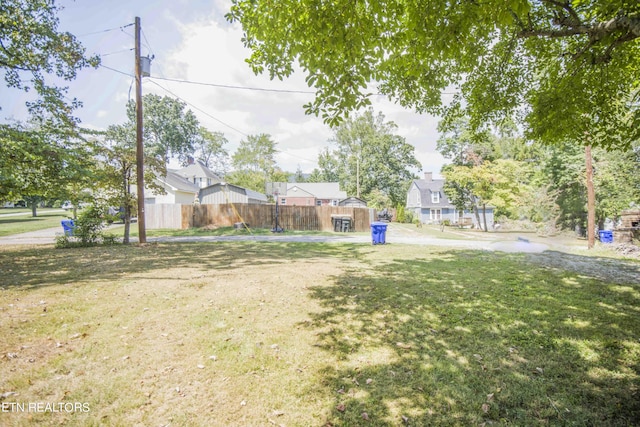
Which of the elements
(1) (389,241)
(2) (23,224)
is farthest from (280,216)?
(2) (23,224)

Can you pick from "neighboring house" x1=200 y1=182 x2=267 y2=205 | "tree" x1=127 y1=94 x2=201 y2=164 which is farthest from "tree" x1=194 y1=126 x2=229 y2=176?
"neighboring house" x1=200 y1=182 x2=267 y2=205

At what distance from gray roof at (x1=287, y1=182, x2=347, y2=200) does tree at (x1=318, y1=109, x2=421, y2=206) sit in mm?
2336

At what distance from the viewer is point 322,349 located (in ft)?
11.9

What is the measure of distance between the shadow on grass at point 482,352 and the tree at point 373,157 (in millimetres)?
40937

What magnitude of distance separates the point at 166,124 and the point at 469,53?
57.5 metres

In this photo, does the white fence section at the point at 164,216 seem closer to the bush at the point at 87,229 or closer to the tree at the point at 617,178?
the bush at the point at 87,229

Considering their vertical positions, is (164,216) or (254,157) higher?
(254,157)

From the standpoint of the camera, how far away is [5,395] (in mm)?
2676

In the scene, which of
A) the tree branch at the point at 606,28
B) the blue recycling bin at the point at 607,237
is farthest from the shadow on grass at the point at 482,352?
the blue recycling bin at the point at 607,237

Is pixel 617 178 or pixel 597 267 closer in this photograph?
pixel 597 267

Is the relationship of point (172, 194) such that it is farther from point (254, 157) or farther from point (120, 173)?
point (254, 157)

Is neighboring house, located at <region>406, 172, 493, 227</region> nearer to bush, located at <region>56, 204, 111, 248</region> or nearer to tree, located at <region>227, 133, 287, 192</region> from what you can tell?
tree, located at <region>227, 133, 287, 192</region>

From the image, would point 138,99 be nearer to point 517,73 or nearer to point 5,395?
point 5,395

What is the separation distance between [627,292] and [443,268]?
347 cm
